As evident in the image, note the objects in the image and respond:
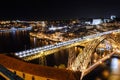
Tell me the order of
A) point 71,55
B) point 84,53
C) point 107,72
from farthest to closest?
point 71,55 → point 107,72 → point 84,53

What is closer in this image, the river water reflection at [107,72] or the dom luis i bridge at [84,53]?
the dom luis i bridge at [84,53]

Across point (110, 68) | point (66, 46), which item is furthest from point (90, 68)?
point (66, 46)

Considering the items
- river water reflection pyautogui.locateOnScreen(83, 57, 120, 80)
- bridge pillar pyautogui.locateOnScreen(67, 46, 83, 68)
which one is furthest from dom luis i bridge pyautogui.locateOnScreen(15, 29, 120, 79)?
river water reflection pyautogui.locateOnScreen(83, 57, 120, 80)

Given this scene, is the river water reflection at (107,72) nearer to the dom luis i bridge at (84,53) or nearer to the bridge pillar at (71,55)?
the dom luis i bridge at (84,53)

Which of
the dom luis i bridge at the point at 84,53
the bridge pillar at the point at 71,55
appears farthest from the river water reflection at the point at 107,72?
the bridge pillar at the point at 71,55

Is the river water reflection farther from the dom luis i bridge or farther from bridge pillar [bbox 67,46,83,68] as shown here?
bridge pillar [bbox 67,46,83,68]

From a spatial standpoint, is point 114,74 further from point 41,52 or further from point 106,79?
point 41,52

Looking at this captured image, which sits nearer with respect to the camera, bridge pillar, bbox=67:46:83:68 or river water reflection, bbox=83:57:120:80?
river water reflection, bbox=83:57:120:80

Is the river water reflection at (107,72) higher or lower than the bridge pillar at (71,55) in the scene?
lower

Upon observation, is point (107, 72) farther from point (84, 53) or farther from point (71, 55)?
point (71, 55)

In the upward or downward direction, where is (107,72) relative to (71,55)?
downward

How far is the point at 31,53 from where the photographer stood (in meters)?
22.8

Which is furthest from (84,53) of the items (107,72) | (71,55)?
(71,55)

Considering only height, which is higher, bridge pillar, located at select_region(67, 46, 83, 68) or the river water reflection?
bridge pillar, located at select_region(67, 46, 83, 68)
